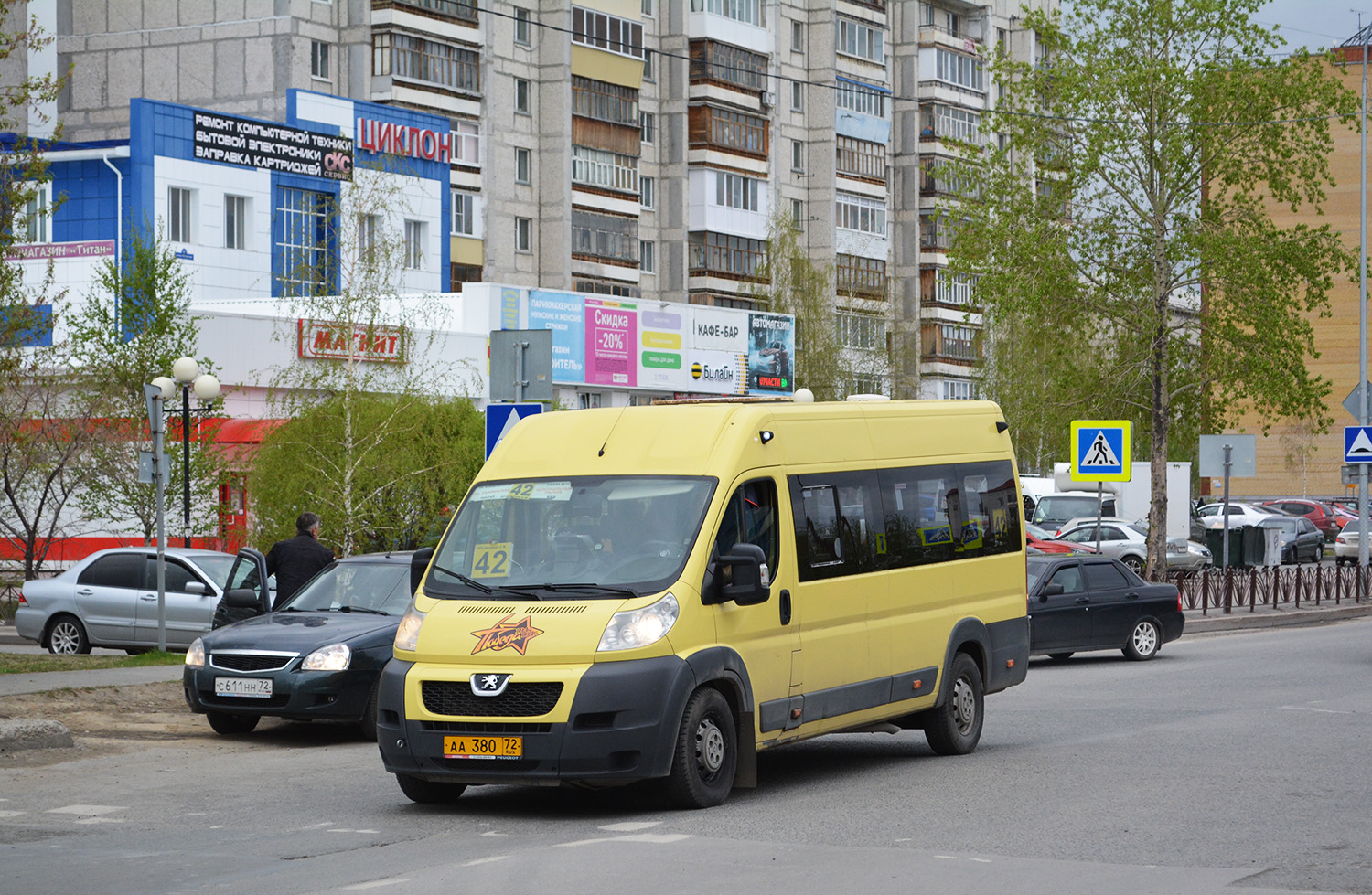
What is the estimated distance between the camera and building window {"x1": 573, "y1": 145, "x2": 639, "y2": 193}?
66125 millimetres

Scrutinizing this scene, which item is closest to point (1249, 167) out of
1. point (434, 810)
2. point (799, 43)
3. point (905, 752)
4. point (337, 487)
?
point (337, 487)

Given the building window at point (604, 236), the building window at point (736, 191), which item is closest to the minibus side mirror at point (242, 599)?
the building window at point (604, 236)

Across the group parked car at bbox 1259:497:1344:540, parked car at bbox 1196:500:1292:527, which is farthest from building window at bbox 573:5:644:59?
parked car at bbox 1259:497:1344:540

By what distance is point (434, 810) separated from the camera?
1091 centimetres

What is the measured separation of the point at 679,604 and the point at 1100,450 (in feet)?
59.9

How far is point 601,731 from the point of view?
33.4ft

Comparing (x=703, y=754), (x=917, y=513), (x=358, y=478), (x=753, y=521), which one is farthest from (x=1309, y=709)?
(x=358, y=478)

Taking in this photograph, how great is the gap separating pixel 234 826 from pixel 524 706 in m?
1.75

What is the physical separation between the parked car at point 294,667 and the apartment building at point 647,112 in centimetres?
2695

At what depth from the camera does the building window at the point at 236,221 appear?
163ft

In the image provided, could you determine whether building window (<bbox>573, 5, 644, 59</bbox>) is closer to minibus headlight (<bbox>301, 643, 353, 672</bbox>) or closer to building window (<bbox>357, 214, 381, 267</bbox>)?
building window (<bbox>357, 214, 381, 267</bbox>)

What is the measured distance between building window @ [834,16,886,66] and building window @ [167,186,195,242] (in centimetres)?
3788

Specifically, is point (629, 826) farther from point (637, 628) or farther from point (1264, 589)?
point (1264, 589)

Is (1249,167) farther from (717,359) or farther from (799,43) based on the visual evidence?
(799,43)
